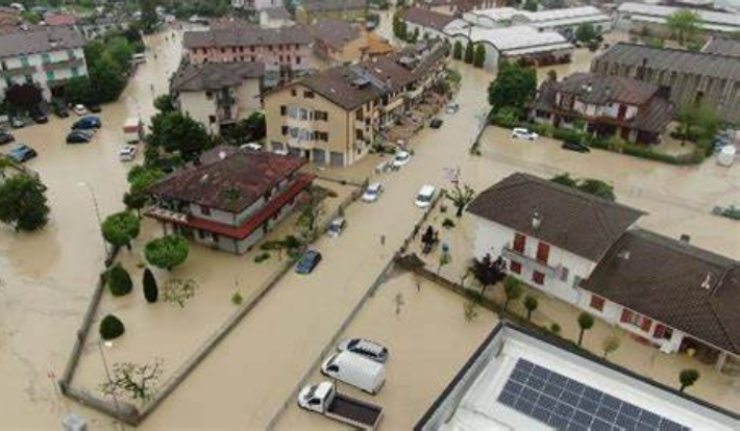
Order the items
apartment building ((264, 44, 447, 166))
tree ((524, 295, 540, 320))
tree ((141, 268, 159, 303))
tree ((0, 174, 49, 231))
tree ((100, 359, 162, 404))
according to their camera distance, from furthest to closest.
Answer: apartment building ((264, 44, 447, 166)) → tree ((0, 174, 49, 231)) → tree ((141, 268, 159, 303)) → tree ((524, 295, 540, 320)) → tree ((100, 359, 162, 404))

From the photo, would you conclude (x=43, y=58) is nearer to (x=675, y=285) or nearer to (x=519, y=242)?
(x=519, y=242)

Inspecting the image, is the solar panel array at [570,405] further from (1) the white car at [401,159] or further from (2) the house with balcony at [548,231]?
(1) the white car at [401,159]

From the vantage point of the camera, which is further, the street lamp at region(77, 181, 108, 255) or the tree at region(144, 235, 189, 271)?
the street lamp at region(77, 181, 108, 255)

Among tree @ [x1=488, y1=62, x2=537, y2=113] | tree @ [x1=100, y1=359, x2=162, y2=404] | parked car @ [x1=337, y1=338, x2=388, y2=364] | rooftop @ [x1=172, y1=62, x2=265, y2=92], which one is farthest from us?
tree @ [x1=488, y1=62, x2=537, y2=113]

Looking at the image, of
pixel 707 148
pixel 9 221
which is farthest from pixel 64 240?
pixel 707 148

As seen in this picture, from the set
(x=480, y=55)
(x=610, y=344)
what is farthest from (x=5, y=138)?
(x=480, y=55)

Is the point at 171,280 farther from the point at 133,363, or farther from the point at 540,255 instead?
the point at 540,255

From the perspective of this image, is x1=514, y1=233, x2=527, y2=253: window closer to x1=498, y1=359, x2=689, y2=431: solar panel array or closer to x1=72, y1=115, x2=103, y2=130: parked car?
x1=498, y1=359, x2=689, y2=431: solar panel array

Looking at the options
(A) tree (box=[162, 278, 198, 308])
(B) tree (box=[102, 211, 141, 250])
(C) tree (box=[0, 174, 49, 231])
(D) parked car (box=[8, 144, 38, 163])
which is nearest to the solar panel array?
(A) tree (box=[162, 278, 198, 308])
